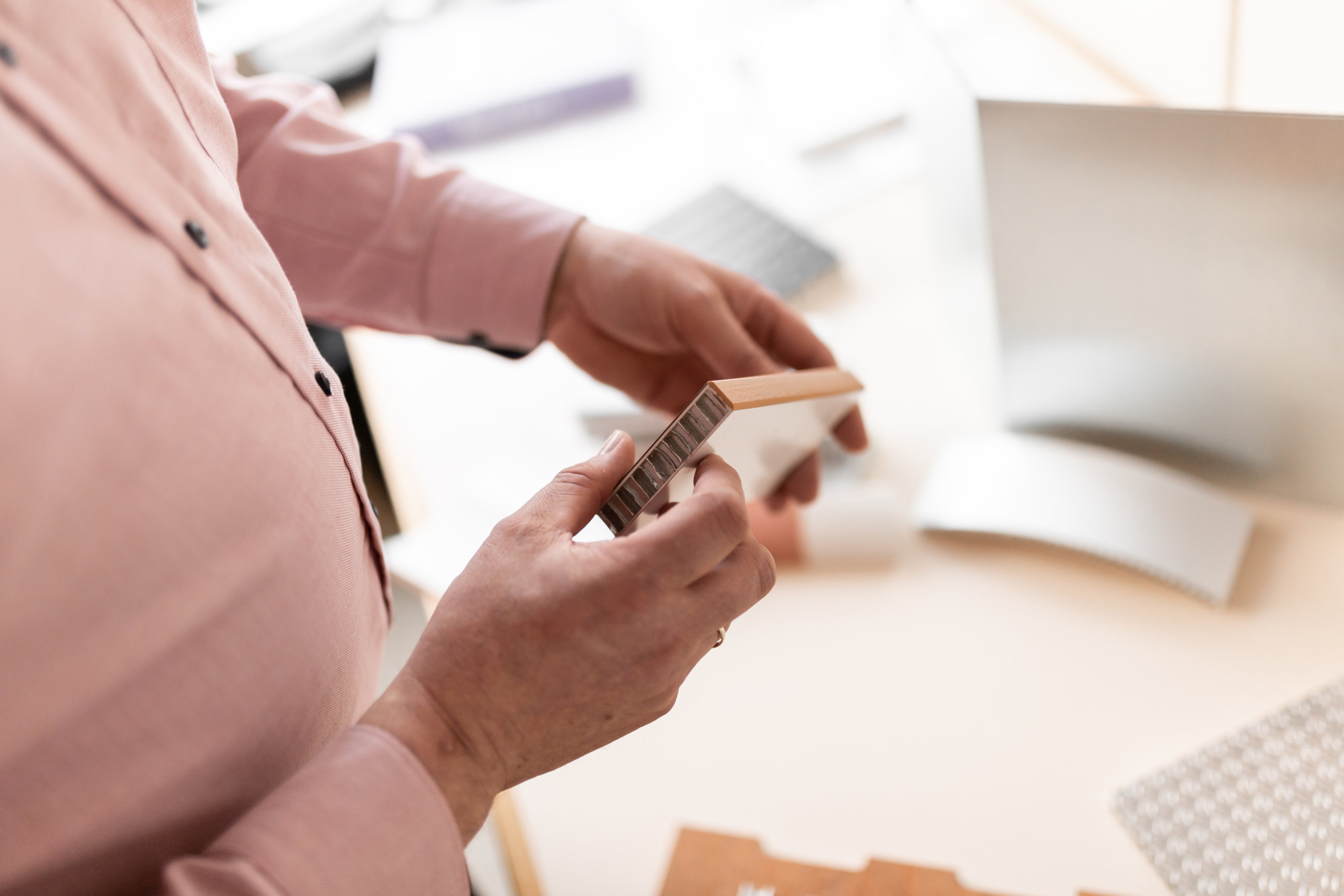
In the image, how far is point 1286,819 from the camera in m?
0.56

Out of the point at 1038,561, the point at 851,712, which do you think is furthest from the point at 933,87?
the point at 851,712

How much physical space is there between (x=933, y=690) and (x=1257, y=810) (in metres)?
0.20

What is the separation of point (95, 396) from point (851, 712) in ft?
1.62

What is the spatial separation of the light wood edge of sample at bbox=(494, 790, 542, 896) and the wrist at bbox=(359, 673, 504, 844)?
0.72ft

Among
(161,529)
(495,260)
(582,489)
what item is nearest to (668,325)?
(495,260)

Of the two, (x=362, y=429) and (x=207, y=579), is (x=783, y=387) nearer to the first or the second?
(x=207, y=579)

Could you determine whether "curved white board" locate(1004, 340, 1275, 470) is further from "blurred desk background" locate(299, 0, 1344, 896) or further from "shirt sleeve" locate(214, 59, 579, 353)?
"shirt sleeve" locate(214, 59, 579, 353)

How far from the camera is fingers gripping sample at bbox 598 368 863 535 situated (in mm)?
434

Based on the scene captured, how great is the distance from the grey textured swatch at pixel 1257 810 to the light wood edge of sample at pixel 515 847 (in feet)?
1.20

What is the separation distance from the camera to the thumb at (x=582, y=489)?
1.47ft

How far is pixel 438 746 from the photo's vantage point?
0.43m

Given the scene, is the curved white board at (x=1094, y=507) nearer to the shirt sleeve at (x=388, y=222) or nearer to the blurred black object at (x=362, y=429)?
the shirt sleeve at (x=388, y=222)

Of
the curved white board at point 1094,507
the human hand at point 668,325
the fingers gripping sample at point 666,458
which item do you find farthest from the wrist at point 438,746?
the curved white board at point 1094,507

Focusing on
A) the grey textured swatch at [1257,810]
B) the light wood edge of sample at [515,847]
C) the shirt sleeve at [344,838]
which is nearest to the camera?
the shirt sleeve at [344,838]
